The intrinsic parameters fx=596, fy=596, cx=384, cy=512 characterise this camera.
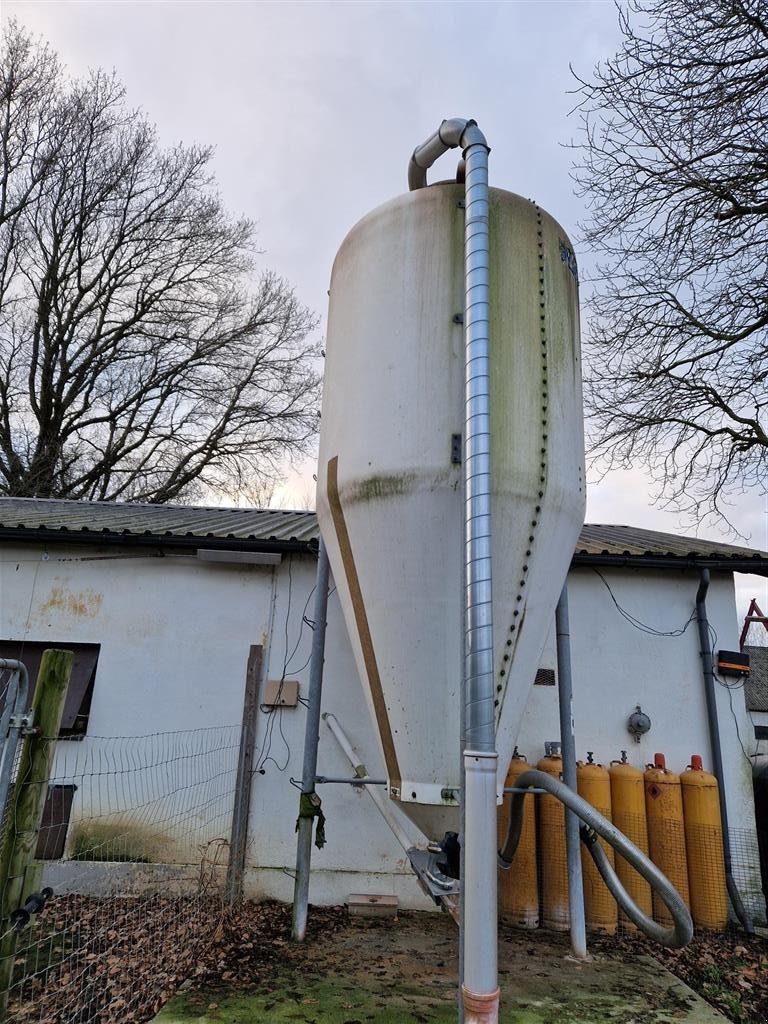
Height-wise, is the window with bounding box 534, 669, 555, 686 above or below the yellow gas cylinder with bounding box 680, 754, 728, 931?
above

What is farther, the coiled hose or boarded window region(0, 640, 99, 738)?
boarded window region(0, 640, 99, 738)

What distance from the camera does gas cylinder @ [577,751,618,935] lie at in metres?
4.55

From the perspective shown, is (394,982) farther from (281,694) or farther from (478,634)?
(478,634)

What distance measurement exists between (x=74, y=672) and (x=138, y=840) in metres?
1.54

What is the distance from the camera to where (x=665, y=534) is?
8.09 meters

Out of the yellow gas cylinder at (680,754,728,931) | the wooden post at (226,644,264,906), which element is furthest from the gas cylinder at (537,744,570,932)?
the wooden post at (226,644,264,906)

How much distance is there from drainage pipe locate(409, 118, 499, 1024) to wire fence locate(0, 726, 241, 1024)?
8.48 feet

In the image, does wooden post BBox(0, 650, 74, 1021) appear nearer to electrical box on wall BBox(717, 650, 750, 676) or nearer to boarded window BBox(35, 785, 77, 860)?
boarded window BBox(35, 785, 77, 860)

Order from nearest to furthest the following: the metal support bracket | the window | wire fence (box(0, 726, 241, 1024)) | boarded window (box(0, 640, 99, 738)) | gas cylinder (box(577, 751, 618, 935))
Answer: the metal support bracket
wire fence (box(0, 726, 241, 1024))
gas cylinder (box(577, 751, 618, 935))
boarded window (box(0, 640, 99, 738))
the window

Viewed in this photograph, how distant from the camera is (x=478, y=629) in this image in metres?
2.52

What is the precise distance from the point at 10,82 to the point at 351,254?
17.9 meters

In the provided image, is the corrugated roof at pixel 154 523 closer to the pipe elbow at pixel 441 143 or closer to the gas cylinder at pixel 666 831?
the pipe elbow at pixel 441 143

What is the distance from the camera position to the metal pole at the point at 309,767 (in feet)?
13.5

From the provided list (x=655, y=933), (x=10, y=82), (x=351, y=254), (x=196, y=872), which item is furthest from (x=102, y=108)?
(x=655, y=933)
